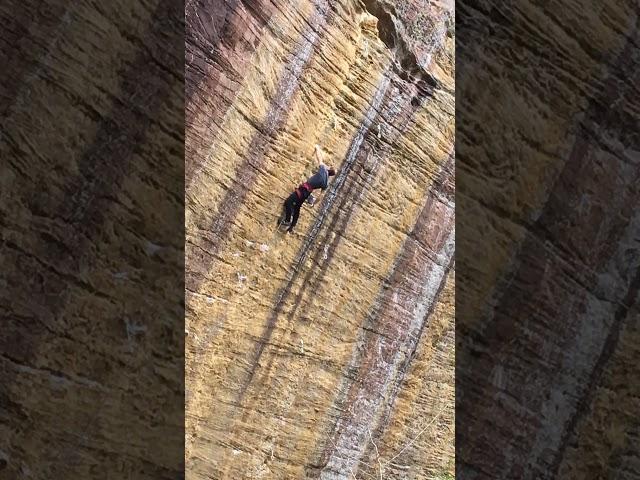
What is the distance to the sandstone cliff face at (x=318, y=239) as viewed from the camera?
48.5 inches

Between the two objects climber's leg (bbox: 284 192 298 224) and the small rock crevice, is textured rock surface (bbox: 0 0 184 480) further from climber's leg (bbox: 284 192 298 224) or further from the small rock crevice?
the small rock crevice

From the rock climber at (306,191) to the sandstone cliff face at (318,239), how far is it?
0.5 inches

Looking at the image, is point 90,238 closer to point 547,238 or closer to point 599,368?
point 547,238

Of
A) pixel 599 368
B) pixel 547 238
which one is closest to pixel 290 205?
pixel 547 238

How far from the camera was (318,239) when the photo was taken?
→ 4.17ft

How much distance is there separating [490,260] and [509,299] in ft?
0.26

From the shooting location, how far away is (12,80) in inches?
49.1

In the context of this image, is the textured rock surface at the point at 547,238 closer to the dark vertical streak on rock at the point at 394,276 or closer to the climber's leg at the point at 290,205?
the dark vertical streak on rock at the point at 394,276

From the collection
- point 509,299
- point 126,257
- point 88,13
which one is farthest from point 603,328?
point 88,13

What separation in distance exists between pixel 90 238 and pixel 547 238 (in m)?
0.76

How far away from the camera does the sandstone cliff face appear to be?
1.23m

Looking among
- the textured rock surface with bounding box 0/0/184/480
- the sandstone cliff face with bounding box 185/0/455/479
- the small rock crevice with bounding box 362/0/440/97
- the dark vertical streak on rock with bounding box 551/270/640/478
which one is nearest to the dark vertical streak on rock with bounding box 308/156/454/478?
the sandstone cliff face with bounding box 185/0/455/479

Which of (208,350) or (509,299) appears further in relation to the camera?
(509,299)

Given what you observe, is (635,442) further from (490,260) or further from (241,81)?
(241,81)
